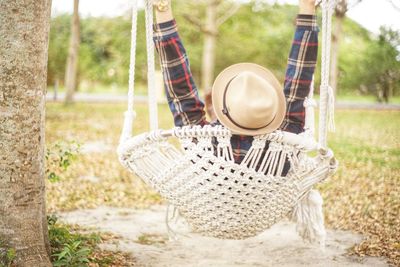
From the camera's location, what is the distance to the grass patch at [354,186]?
3539mm

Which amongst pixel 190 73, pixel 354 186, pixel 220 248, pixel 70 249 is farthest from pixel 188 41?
pixel 190 73

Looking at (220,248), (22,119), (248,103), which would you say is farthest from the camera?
(220,248)

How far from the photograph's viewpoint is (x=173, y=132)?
2.08m

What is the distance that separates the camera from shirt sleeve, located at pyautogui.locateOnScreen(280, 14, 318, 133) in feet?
7.24

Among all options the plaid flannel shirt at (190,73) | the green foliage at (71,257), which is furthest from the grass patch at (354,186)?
the plaid flannel shirt at (190,73)

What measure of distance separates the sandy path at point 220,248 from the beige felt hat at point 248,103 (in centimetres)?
117

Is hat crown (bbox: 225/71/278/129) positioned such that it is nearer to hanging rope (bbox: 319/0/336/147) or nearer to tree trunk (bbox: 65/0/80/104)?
hanging rope (bbox: 319/0/336/147)

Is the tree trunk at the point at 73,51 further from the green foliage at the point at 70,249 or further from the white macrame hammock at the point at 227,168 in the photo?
the white macrame hammock at the point at 227,168

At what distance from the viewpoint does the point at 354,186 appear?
4559 mm

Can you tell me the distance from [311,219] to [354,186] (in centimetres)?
223

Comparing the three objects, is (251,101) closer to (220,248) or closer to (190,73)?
(190,73)

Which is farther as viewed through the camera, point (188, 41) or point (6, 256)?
point (188, 41)

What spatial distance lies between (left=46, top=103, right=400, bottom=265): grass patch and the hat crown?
144 centimetres

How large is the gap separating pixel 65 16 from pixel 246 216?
1783 cm
